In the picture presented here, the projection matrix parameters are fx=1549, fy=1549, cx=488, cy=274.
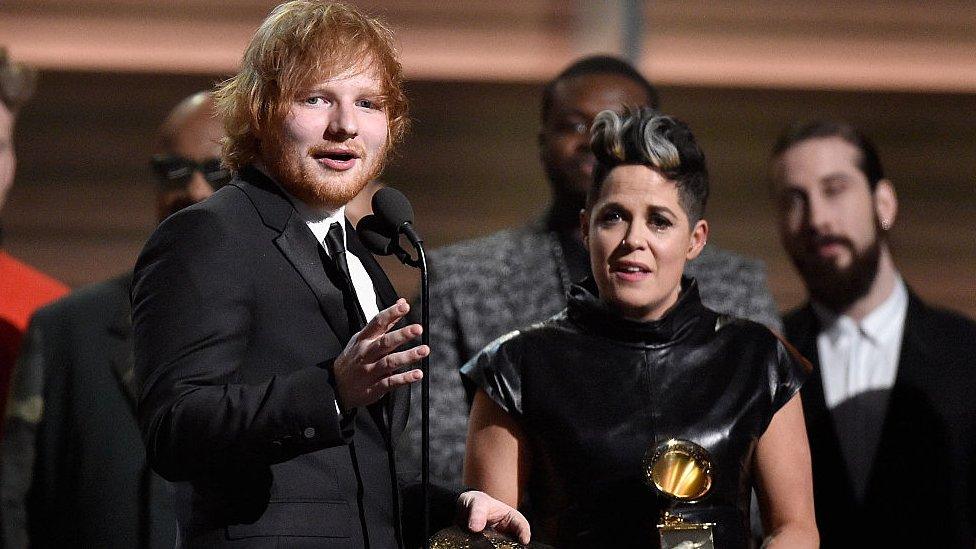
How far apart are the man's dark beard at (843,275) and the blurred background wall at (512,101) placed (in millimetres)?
1569

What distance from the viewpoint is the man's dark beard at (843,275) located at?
411cm

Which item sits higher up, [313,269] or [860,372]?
[313,269]

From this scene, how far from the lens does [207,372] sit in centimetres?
209

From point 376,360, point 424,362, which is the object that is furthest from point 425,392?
point 376,360

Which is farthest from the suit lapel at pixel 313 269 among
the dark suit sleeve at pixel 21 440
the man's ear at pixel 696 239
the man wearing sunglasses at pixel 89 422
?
the dark suit sleeve at pixel 21 440

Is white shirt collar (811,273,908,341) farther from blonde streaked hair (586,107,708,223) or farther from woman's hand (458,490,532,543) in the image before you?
woman's hand (458,490,532,543)

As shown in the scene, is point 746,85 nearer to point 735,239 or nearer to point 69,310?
point 735,239

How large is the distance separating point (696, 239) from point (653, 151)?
0.19m

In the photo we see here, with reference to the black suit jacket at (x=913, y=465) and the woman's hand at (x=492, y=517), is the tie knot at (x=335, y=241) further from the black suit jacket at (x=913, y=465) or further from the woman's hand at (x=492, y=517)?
the black suit jacket at (x=913, y=465)

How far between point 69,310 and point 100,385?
9.0 inches

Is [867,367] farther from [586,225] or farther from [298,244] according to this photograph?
[298,244]

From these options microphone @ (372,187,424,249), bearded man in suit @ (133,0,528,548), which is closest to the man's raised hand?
bearded man in suit @ (133,0,528,548)

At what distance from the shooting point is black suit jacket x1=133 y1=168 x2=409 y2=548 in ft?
6.72

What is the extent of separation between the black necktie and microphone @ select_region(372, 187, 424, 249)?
0.27ft
